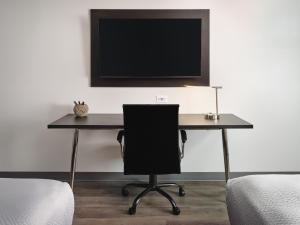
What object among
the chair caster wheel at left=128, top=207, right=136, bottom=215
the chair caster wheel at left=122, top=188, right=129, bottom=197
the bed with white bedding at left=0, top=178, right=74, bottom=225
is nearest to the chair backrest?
the chair caster wheel at left=128, top=207, right=136, bottom=215

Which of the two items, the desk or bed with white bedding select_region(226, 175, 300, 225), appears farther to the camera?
the desk

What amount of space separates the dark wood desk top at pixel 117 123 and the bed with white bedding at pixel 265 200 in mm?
978

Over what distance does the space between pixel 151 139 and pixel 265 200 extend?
133 cm

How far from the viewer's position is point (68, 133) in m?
3.45

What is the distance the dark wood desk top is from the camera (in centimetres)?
270

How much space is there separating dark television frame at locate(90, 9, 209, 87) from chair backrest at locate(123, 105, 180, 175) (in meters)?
0.86

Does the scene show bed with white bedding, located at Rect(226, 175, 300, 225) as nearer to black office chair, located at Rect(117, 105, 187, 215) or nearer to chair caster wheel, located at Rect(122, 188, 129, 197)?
black office chair, located at Rect(117, 105, 187, 215)

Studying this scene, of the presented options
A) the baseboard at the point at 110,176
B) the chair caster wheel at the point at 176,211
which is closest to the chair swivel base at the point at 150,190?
the chair caster wheel at the point at 176,211

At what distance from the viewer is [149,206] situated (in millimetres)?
2799

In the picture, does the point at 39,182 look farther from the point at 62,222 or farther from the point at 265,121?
the point at 265,121

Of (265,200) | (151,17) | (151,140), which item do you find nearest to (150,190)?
(151,140)

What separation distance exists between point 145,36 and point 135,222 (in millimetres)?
1902

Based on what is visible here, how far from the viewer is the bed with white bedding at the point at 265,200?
124 centimetres

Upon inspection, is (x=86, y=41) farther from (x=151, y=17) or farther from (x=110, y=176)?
(x=110, y=176)
